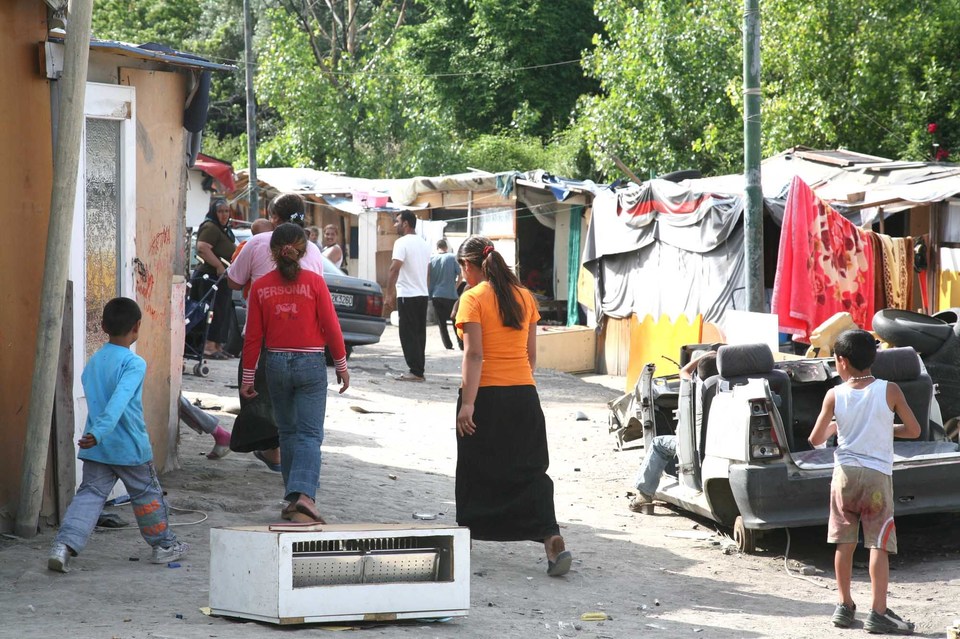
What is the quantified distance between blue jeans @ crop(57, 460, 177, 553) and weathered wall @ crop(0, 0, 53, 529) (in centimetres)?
75

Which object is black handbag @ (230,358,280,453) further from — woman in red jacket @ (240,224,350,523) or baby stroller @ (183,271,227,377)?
baby stroller @ (183,271,227,377)

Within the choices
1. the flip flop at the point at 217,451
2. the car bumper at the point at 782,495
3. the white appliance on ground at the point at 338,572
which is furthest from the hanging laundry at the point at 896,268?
the white appliance on ground at the point at 338,572

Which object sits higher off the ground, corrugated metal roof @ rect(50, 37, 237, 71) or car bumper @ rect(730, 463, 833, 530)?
corrugated metal roof @ rect(50, 37, 237, 71)

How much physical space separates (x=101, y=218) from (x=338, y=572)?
325 cm

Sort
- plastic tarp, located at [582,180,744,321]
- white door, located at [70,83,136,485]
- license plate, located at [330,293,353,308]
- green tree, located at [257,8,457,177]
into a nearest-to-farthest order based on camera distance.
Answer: white door, located at [70,83,136,485] < plastic tarp, located at [582,180,744,321] < license plate, located at [330,293,353,308] < green tree, located at [257,8,457,177]

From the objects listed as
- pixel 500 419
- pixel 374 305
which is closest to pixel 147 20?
pixel 374 305

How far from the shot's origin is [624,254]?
1859 cm

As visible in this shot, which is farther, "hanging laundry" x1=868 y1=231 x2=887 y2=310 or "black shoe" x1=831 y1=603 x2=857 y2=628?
"hanging laundry" x1=868 y1=231 x2=887 y2=310

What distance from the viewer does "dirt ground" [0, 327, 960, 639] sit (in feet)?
17.0

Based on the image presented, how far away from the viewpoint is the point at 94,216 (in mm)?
7070

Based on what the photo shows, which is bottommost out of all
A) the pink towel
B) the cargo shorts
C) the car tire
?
the cargo shorts

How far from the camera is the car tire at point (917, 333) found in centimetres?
820

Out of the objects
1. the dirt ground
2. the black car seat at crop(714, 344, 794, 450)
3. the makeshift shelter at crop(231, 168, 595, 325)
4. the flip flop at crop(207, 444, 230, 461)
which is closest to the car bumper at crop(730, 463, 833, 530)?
the dirt ground

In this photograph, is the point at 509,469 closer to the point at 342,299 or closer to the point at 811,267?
the point at 811,267
